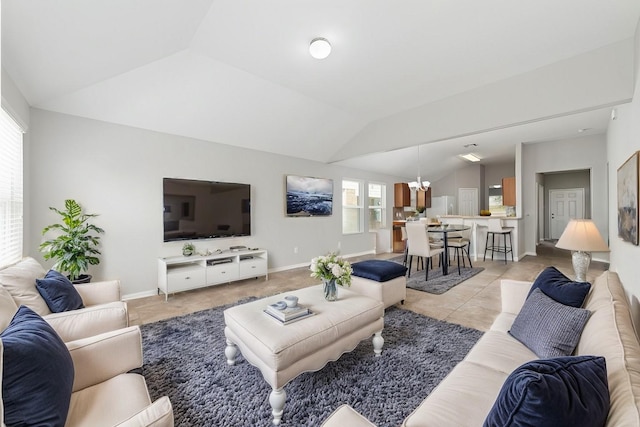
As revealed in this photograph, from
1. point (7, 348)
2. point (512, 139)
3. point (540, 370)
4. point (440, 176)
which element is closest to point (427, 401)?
point (540, 370)

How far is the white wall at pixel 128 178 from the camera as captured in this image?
3129mm

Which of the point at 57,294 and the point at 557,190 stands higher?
the point at 557,190

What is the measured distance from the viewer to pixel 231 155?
4605 millimetres

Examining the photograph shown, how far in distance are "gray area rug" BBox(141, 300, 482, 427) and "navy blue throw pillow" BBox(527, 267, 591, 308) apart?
860 millimetres

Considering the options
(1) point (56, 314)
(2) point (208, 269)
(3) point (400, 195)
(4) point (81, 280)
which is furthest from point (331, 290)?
(3) point (400, 195)

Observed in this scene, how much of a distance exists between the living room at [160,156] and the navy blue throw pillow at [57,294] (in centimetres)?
157

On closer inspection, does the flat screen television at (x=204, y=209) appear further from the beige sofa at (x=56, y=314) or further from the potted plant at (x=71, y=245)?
the beige sofa at (x=56, y=314)

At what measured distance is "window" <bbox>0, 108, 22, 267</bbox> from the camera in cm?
234

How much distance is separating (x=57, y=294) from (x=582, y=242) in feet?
12.7

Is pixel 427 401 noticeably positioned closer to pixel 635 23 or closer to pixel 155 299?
pixel 635 23

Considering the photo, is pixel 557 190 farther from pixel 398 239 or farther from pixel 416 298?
pixel 416 298

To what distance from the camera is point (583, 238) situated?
7.25 ft

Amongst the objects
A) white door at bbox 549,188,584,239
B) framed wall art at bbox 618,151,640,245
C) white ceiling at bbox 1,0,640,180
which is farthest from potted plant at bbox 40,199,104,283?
white door at bbox 549,188,584,239

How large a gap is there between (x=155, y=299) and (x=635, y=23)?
5671 mm
